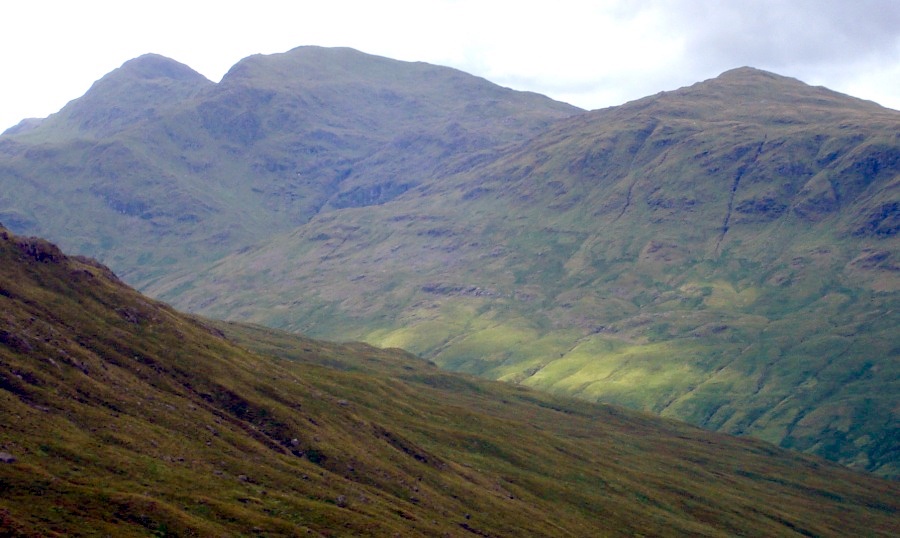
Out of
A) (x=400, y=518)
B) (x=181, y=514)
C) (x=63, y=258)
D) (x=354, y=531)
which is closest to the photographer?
(x=181, y=514)

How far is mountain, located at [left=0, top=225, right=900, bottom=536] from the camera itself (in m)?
81.9

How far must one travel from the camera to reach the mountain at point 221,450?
8188cm

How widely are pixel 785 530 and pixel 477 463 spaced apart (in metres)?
76.9

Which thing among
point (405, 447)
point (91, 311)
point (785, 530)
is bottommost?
point (785, 530)

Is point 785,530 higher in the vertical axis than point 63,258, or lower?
lower

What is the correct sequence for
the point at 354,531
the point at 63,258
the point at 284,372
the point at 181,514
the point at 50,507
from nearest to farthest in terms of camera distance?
1. the point at 50,507
2. the point at 181,514
3. the point at 354,531
4. the point at 63,258
5. the point at 284,372

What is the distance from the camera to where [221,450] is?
343 ft

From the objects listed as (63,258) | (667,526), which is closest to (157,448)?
(63,258)

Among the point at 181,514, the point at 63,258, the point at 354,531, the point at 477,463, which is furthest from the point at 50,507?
the point at 477,463

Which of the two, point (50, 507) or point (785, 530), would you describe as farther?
point (785, 530)

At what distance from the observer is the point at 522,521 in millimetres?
128125

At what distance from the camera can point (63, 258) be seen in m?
133

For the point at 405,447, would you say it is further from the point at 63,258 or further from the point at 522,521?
the point at 63,258

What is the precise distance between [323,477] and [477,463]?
5235cm
